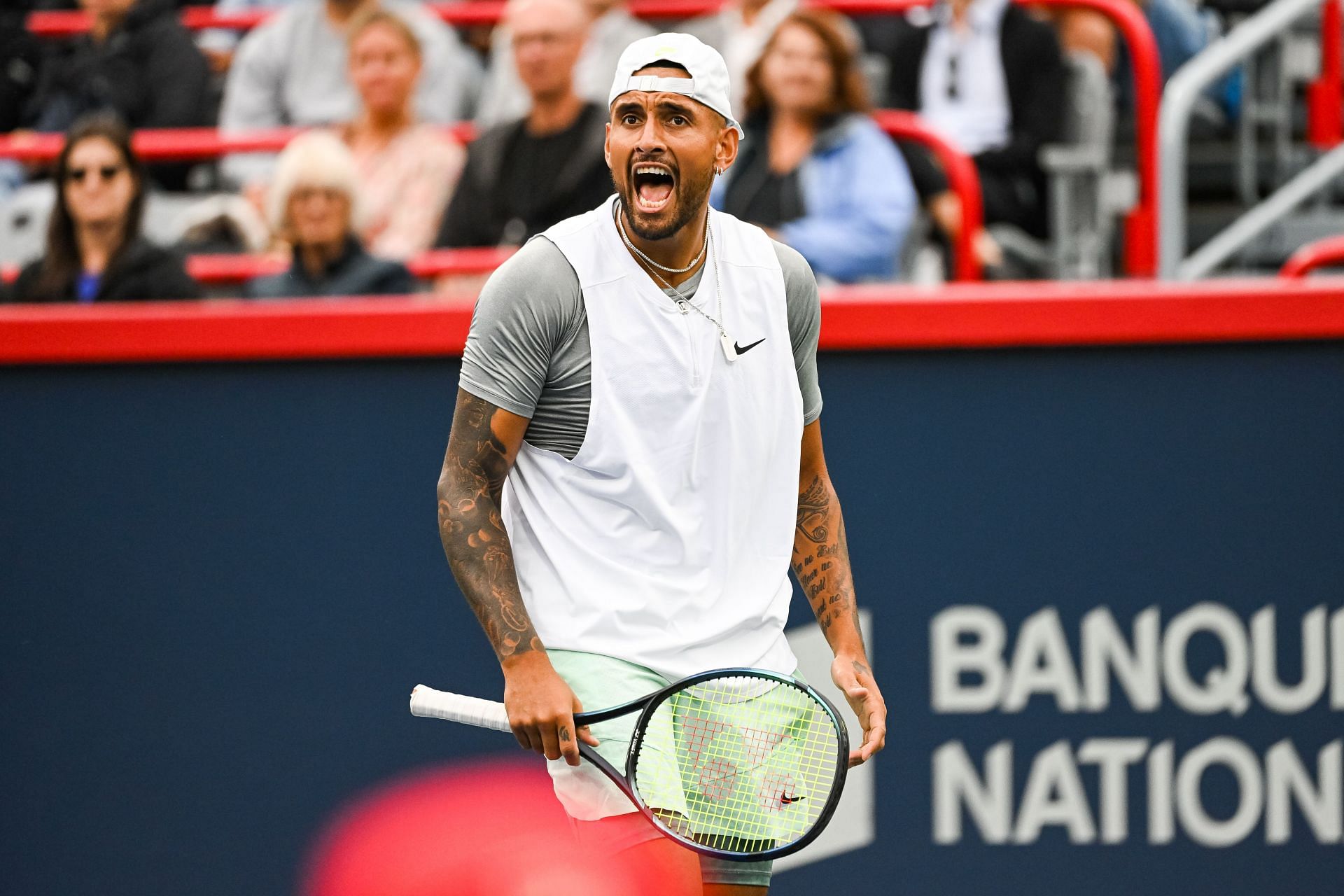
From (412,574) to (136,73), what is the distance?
3909 mm

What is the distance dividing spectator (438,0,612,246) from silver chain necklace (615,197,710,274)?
2477 mm

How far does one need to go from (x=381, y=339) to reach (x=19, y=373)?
Answer: 85 centimetres

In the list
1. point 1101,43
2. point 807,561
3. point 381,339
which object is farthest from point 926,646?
point 1101,43

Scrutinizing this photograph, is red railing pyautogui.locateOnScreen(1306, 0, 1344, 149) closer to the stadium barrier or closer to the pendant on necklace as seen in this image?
the stadium barrier

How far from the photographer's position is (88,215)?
5.21m

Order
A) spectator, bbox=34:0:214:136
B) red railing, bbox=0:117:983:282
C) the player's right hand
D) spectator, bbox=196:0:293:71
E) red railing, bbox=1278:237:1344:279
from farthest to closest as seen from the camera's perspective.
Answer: spectator, bbox=196:0:293:71, spectator, bbox=34:0:214:136, red railing, bbox=0:117:983:282, red railing, bbox=1278:237:1344:279, the player's right hand

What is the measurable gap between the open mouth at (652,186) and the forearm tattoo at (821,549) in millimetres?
648

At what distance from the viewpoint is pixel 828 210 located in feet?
17.1

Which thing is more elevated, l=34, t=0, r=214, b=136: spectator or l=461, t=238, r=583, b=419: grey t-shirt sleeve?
l=34, t=0, r=214, b=136: spectator

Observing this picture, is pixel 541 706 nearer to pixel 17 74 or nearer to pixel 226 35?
pixel 226 35

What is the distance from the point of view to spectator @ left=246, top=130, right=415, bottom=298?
5.07m

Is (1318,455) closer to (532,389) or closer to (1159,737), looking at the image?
(1159,737)

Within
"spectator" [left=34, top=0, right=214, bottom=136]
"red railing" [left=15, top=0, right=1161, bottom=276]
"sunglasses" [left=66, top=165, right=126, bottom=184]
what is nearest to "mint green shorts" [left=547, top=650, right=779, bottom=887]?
"sunglasses" [left=66, top=165, right=126, bottom=184]

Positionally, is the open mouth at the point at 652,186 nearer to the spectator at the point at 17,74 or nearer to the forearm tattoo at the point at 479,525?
the forearm tattoo at the point at 479,525
